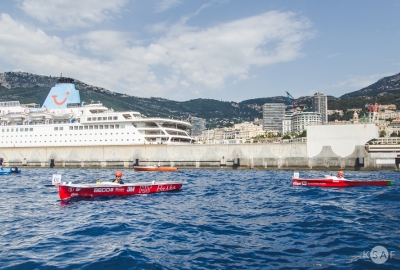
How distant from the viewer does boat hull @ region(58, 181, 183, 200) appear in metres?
16.4

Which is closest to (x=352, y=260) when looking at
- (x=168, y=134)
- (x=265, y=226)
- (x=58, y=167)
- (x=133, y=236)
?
(x=265, y=226)

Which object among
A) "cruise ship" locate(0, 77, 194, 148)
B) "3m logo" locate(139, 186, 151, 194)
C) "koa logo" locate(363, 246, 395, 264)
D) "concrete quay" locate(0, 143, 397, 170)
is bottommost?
"koa logo" locate(363, 246, 395, 264)

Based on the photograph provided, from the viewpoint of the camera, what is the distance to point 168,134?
53812 mm

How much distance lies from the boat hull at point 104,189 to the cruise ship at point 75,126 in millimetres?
33282

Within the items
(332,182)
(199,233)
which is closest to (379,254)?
(199,233)

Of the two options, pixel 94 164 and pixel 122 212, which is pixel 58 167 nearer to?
pixel 94 164

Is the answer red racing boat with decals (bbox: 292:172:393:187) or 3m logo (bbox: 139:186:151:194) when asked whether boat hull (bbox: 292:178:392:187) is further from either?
3m logo (bbox: 139:186:151:194)

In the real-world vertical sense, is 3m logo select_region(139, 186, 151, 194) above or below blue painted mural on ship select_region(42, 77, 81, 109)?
below

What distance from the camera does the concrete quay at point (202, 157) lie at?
43.2 m

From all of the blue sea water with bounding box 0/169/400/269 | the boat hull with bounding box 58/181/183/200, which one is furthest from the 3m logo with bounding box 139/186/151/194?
the blue sea water with bounding box 0/169/400/269

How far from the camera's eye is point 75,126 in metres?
56.3

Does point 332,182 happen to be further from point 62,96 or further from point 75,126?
point 62,96

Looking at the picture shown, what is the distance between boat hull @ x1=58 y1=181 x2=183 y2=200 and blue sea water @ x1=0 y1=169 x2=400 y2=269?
499 millimetres

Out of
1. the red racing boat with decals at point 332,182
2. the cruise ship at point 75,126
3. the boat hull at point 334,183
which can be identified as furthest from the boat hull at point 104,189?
the cruise ship at point 75,126
